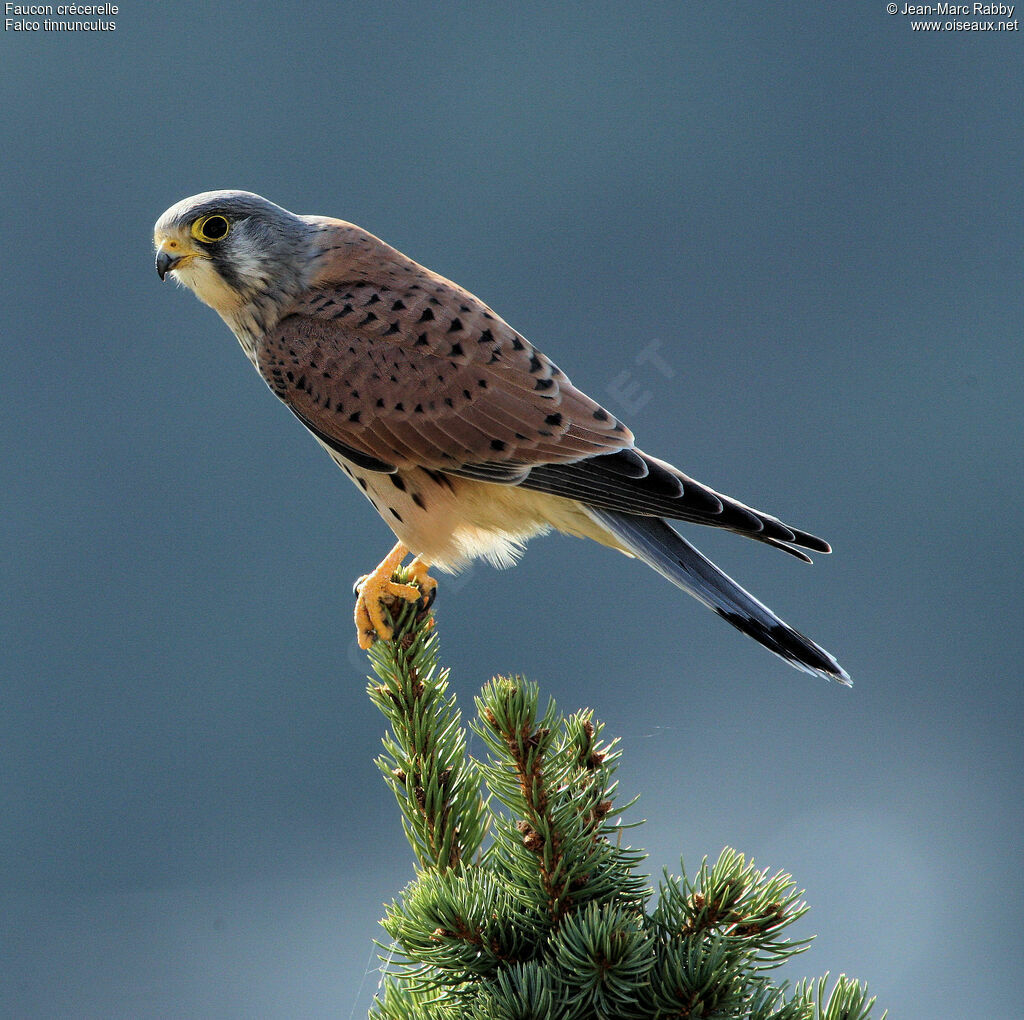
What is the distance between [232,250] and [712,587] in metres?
1.34

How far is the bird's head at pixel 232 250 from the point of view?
2438 mm

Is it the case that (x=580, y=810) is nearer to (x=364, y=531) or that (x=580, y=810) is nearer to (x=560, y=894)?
(x=560, y=894)

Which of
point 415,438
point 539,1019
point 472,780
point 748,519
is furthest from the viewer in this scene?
point 415,438

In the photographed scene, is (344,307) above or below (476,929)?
above

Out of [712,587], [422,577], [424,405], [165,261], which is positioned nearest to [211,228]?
[165,261]

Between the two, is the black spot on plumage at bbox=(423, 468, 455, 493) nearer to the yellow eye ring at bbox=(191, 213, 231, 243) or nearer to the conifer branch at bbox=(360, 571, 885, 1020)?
the yellow eye ring at bbox=(191, 213, 231, 243)

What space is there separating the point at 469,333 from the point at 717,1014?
153 centimetres

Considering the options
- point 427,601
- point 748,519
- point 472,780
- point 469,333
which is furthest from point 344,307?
point 472,780

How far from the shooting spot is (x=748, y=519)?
6.63 ft

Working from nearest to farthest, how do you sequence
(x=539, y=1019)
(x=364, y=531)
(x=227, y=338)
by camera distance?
1. (x=539, y=1019)
2. (x=364, y=531)
3. (x=227, y=338)

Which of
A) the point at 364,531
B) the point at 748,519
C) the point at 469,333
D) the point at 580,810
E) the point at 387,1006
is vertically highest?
the point at 364,531

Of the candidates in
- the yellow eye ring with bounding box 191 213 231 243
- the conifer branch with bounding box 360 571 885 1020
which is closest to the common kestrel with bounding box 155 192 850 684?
the yellow eye ring with bounding box 191 213 231 243

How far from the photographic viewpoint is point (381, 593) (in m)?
2.10

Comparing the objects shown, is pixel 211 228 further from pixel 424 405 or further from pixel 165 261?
pixel 424 405
